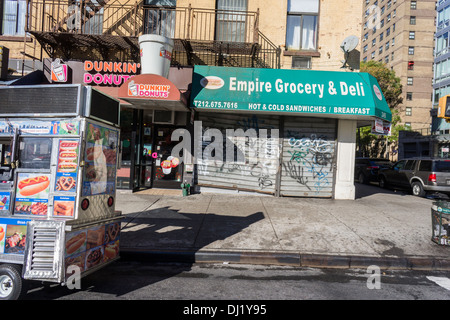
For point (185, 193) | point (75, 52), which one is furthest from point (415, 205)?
point (75, 52)

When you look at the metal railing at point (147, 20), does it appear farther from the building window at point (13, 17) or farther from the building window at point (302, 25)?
the building window at point (302, 25)

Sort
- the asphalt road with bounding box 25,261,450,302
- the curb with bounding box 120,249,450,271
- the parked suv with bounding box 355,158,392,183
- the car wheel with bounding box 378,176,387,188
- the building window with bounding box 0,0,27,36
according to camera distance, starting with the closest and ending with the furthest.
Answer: the asphalt road with bounding box 25,261,450,302 → the curb with bounding box 120,249,450,271 → the building window with bounding box 0,0,27,36 → the car wheel with bounding box 378,176,387,188 → the parked suv with bounding box 355,158,392,183

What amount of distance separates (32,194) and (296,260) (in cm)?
411

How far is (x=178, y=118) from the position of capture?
10.6 metres

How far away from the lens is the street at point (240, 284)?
3873mm

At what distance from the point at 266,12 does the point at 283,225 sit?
773 cm

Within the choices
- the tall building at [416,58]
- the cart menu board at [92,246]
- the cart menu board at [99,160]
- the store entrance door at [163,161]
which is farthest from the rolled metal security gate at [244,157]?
the tall building at [416,58]

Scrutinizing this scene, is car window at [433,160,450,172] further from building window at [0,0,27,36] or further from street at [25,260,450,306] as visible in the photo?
building window at [0,0,27,36]

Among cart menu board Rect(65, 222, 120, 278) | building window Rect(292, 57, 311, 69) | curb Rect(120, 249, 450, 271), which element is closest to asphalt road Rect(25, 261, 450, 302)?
curb Rect(120, 249, 450, 271)

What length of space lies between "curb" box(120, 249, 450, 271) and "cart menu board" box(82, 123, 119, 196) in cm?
142

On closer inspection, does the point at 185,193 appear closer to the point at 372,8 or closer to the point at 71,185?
the point at 71,185

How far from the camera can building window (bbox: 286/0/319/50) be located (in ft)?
35.7

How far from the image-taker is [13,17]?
11070 mm

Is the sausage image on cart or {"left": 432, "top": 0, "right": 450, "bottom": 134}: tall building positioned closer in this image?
the sausage image on cart
